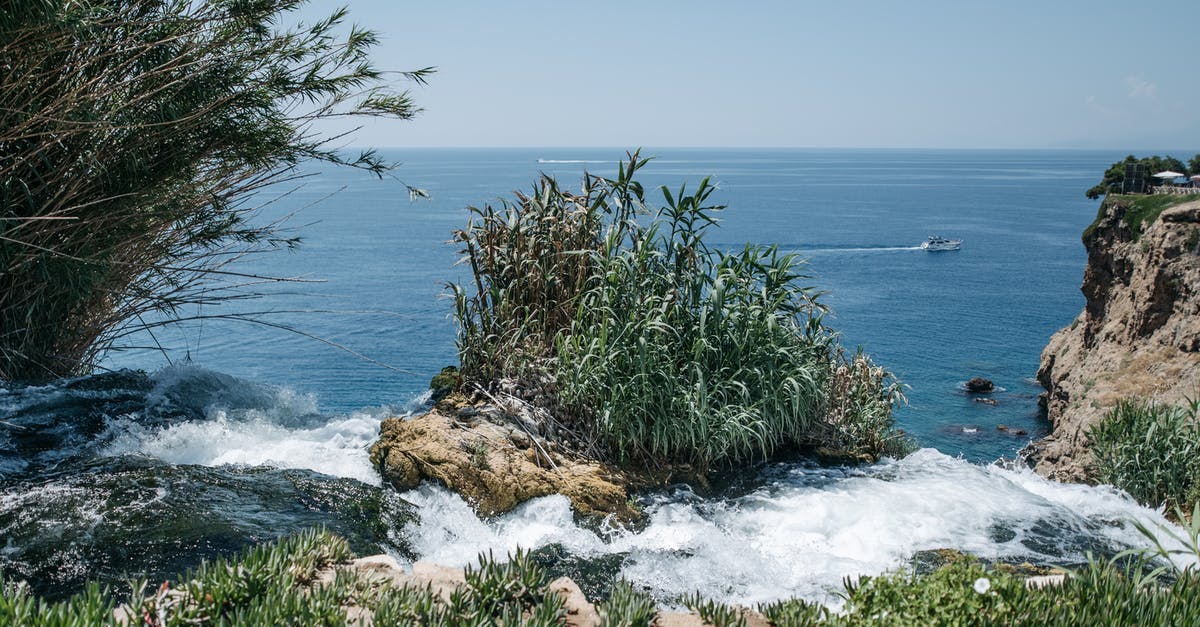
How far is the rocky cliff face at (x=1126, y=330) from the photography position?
16375 mm

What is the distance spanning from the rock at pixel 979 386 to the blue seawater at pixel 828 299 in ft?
1.66

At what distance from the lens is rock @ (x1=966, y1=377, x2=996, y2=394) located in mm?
25047

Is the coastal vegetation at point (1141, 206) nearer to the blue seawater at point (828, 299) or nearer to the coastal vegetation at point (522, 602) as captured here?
the blue seawater at point (828, 299)

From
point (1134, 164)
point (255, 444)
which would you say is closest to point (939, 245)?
point (1134, 164)

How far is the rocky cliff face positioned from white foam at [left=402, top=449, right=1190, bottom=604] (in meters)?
6.83

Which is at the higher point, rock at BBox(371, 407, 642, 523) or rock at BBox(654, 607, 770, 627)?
rock at BBox(654, 607, 770, 627)

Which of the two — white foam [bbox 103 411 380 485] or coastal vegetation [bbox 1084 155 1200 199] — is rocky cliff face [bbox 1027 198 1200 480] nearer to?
coastal vegetation [bbox 1084 155 1200 199]

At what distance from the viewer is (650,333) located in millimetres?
8000

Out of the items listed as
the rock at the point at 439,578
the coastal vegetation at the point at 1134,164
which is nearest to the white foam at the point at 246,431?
the rock at the point at 439,578

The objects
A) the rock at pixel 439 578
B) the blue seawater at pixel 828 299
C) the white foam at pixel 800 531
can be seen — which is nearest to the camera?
the rock at pixel 439 578

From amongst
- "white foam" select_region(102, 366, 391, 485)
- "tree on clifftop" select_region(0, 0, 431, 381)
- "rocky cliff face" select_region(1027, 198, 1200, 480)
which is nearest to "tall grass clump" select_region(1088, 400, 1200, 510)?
"rocky cliff face" select_region(1027, 198, 1200, 480)

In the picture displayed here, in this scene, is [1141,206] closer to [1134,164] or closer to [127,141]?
[1134,164]

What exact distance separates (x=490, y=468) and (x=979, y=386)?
73.0 ft

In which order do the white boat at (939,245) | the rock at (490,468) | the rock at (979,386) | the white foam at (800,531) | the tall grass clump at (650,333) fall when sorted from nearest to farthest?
the white foam at (800,531)
the rock at (490,468)
the tall grass clump at (650,333)
the rock at (979,386)
the white boat at (939,245)
